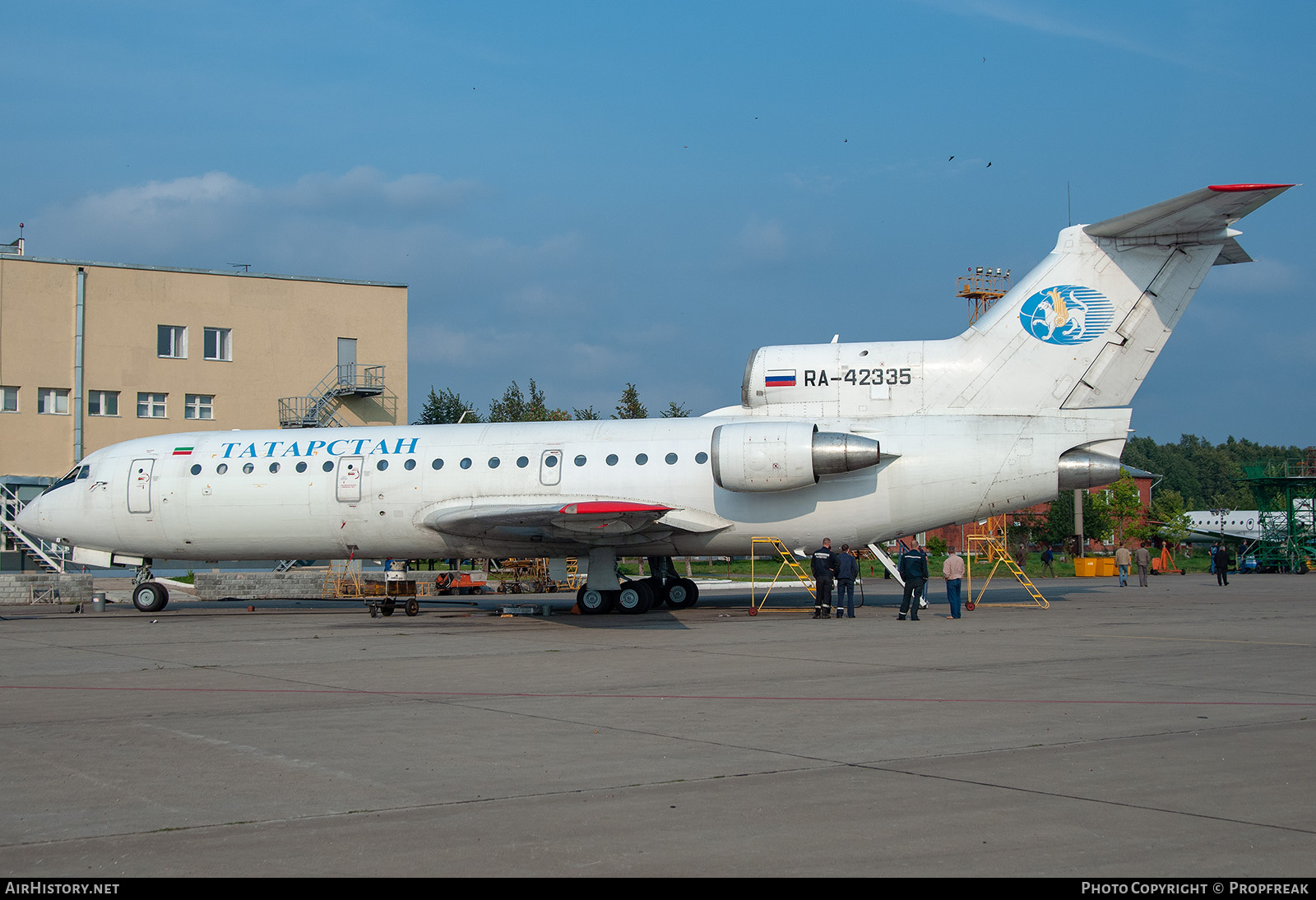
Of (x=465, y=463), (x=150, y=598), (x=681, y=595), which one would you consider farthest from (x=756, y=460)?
(x=150, y=598)

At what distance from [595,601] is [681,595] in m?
3.28

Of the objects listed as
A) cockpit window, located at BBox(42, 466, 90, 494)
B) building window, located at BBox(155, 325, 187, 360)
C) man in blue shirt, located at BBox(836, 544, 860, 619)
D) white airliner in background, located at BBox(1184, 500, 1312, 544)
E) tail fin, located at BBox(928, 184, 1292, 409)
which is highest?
building window, located at BBox(155, 325, 187, 360)

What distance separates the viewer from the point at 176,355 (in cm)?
4256

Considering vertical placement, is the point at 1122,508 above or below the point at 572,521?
above

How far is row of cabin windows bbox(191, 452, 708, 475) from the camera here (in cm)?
2134

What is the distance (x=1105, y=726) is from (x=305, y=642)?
12.5m

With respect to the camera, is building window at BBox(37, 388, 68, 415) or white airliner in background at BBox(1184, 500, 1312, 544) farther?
white airliner in background at BBox(1184, 500, 1312, 544)

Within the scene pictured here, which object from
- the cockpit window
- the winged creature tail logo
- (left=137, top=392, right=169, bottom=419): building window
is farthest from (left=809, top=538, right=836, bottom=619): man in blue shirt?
(left=137, top=392, right=169, bottom=419): building window

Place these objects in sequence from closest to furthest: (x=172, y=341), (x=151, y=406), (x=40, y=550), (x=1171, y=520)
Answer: (x=40, y=550) → (x=151, y=406) → (x=172, y=341) → (x=1171, y=520)

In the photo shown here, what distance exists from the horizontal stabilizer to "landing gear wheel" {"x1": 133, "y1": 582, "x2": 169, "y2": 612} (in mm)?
20804

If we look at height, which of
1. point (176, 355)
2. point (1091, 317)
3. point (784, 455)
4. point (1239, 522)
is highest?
point (176, 355)

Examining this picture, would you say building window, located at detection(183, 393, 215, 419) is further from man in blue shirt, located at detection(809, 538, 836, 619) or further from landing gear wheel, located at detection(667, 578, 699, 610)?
man in blue shirt, located at detection(809, 538, 836, 619)

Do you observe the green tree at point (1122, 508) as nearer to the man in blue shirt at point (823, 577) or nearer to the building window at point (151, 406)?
the building window at point (151, 406)

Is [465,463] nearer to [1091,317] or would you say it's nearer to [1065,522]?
[1091,317]
